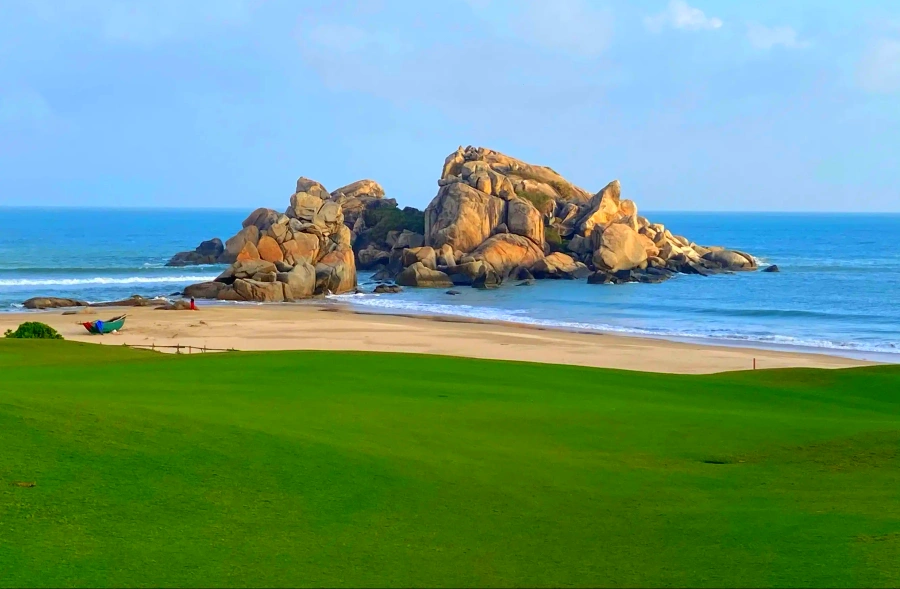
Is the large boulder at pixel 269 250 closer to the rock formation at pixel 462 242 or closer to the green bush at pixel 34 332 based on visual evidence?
the rock formation at pixel 462 242

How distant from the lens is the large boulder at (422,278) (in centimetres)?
7888

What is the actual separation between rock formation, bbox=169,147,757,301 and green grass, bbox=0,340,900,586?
52.3 m

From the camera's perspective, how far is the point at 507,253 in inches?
3386

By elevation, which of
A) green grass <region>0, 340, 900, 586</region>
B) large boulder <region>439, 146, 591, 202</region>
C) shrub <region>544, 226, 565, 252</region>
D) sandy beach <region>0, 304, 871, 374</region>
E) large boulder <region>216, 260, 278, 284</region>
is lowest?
sandy beach <region>0, 304, 871, 374</region>

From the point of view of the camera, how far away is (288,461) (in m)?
11.5

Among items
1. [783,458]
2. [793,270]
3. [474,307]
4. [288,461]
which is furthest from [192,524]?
[793,270]

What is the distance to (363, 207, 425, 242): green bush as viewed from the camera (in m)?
96.5

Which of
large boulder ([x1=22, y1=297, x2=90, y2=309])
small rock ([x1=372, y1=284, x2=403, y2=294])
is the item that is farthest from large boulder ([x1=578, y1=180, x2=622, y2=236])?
large boulder ([x1=22, y1=297, x2=90, y2=309])

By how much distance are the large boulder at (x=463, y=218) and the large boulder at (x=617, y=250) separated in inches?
397

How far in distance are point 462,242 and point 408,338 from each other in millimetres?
40907

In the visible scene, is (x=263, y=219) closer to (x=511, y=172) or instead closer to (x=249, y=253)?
(x=249, y=253)

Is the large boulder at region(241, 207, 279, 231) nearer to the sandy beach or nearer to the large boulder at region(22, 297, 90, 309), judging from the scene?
the large boulder at region(22, 297, 90, 309)

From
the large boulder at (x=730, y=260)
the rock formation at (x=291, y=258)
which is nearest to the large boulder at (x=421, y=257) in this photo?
the rock formation at (x=291, y=258)

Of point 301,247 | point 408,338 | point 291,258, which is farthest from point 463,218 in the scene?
point 408,338
